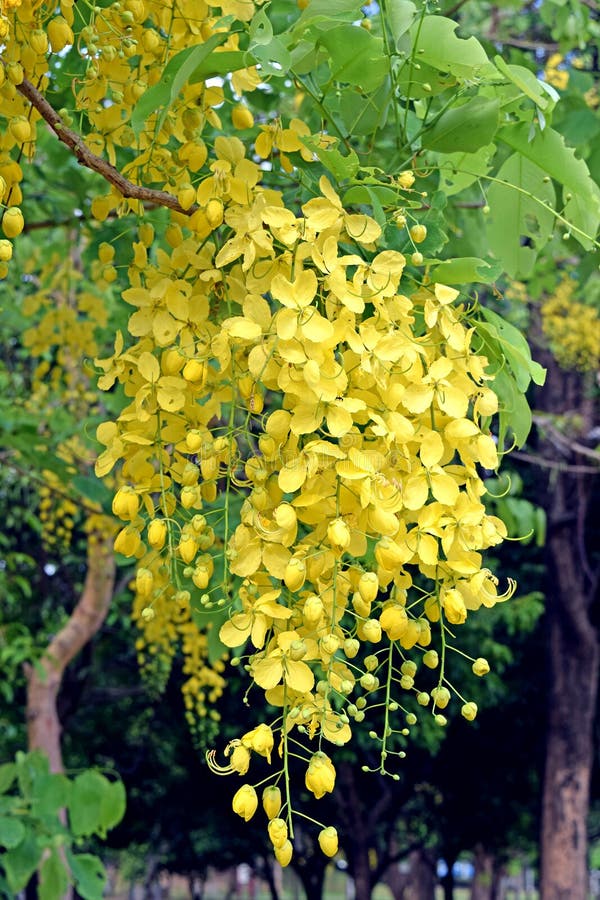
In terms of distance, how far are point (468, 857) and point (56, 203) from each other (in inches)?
690

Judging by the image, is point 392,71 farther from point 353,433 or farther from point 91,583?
point 91,583

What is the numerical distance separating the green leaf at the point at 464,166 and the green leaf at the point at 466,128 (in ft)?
0.27

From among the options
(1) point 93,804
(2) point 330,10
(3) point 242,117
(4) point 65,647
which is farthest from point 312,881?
(2) point 330,10

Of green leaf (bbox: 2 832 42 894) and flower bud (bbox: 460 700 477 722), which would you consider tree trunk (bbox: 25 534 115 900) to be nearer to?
green leaf (bbox: 2 832 42 894)

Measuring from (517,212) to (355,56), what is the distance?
0.35 meters

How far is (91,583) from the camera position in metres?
4.09

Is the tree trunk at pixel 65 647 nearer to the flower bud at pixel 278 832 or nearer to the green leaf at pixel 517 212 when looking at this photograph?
the green leaf at pixel 517 212

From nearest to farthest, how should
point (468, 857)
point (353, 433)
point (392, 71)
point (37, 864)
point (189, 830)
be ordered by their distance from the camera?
point (353, 433) → point (392, 71) → point (37, 864) → point (189, 830) → point (468, 857)

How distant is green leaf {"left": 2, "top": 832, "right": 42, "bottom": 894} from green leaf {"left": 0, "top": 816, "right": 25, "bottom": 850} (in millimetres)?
39

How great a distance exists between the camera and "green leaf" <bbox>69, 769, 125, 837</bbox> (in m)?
2.55

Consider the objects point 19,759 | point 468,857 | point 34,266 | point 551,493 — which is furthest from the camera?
point 468,857

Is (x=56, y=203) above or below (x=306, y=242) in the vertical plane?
A: below

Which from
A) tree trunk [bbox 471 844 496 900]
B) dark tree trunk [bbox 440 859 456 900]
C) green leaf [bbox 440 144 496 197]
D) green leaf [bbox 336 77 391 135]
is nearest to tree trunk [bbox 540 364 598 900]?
dark tree trunk [bbox 440 859 456 900]

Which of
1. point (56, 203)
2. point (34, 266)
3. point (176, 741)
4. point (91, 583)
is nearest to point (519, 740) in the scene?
→ point (176, 741)
